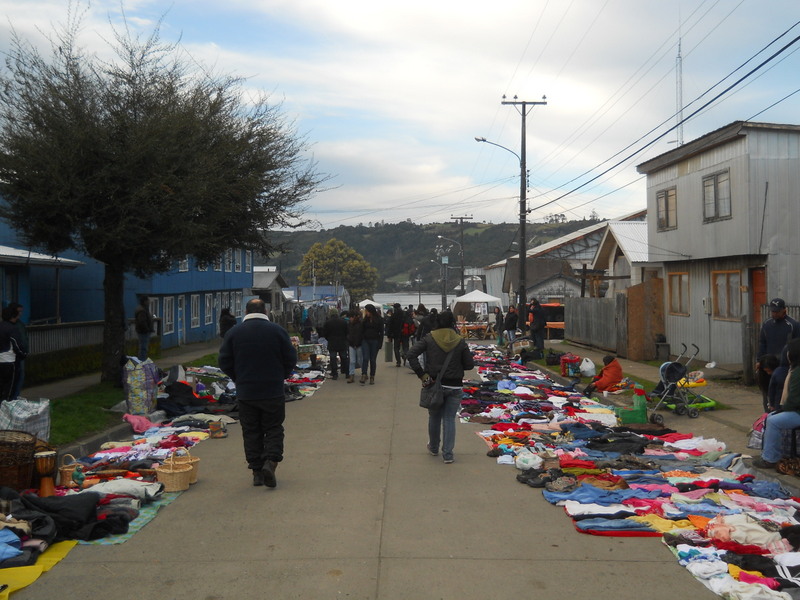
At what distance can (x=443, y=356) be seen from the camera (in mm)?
9805

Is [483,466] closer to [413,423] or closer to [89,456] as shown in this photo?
[413,423]

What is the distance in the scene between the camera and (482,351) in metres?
30.6

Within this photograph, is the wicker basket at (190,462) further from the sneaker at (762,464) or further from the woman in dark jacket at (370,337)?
the woman in dark jacket at (370,337)

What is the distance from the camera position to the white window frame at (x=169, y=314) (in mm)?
35469

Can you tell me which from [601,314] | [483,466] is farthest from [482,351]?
[483,466]

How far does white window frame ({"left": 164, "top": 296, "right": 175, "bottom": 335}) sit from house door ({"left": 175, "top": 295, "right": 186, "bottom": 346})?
53 cm

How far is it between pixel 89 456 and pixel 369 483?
14.1 ft

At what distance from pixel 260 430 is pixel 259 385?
54 centimetres

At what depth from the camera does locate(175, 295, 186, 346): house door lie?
37.1 meters

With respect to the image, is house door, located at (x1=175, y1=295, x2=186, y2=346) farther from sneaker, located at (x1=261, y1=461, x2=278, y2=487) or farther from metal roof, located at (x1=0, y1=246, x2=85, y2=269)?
sneaker, located at (x1=261, y1=461, x2=278, y2=487)

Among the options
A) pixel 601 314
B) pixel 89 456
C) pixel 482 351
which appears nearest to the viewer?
pixel 89 456

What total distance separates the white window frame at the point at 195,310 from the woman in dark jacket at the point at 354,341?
71.8ft

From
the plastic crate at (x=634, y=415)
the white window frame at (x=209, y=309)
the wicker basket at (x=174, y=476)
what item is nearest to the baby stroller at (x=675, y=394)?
the plastic crate at (x=634, y=415)

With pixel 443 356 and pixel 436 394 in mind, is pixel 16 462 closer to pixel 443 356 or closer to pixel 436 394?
pixel 436 394
